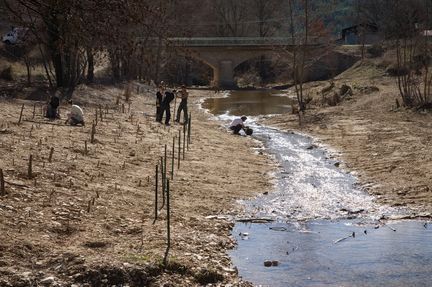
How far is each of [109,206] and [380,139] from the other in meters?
14.1

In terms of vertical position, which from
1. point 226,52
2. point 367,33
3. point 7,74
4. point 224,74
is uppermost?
point 367,33

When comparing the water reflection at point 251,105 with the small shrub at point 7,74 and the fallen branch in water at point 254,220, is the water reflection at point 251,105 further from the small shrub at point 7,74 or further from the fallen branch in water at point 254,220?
the fallen branch in water at point 254,220

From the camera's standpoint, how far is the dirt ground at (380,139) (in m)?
16.6

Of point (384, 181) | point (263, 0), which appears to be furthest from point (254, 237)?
point (263, 0)

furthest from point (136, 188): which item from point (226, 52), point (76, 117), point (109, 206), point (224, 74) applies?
point (226, 52)

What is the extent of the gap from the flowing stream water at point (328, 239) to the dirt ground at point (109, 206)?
0.57m

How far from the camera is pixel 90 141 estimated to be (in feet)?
64.1

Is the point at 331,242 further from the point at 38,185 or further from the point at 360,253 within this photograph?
the point at 38,185

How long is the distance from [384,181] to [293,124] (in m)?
15.3

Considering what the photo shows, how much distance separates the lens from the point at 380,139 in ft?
80.6

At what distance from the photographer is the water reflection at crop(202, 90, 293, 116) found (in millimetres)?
41844

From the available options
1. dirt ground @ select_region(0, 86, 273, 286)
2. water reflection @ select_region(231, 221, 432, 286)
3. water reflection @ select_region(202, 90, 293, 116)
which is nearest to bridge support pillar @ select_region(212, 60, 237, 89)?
water reflection @ select_region(202, 90, 293, 116)

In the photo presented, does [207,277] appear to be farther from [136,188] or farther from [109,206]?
[136,188]

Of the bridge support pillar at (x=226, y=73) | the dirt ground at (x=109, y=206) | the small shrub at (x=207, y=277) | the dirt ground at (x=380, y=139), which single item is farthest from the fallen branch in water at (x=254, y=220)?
the bridge support pillar at (x=226, y=73)
